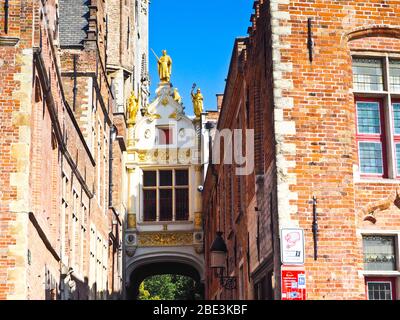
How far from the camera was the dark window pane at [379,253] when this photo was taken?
14.6 metres

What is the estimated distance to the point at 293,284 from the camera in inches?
549

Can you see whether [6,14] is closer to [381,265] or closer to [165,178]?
[381,265]

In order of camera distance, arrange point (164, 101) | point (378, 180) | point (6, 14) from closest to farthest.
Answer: point (378, 180)
point (6, 14)
point (164, 101)

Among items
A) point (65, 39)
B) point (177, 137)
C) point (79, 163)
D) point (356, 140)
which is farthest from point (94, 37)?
point (356, 140)

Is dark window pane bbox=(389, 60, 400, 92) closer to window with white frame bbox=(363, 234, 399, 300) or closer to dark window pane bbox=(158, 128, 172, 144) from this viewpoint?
window with white frame bbox=(363, 234, 399, 300)

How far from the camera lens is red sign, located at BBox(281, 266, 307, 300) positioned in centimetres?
1394

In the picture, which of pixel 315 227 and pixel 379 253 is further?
pixel 379 253

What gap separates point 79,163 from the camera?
25.0m

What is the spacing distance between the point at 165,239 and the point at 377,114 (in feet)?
81.9

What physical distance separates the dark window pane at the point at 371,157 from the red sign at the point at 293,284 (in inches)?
88.5

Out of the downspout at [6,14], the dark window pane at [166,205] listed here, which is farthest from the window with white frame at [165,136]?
the downspout at [6,14]

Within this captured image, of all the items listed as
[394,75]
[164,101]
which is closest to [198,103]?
[164,101]

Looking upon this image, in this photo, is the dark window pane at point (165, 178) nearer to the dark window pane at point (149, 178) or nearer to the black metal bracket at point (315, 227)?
the dark window pane at point (149, 178)

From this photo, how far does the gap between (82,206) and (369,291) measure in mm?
13063
